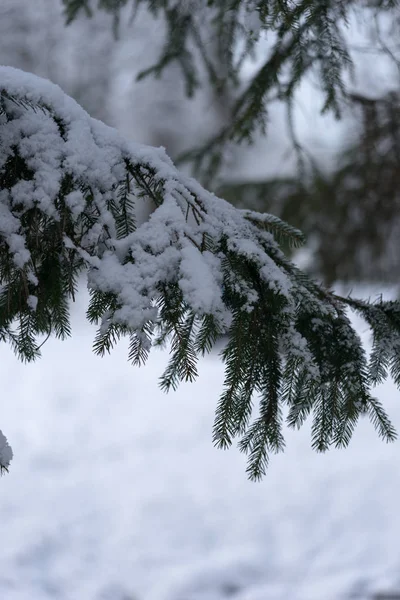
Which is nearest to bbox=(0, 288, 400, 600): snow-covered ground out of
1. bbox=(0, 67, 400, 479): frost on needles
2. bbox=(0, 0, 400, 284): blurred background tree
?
bbox=(0, 0, 400, 284): blurred background tree

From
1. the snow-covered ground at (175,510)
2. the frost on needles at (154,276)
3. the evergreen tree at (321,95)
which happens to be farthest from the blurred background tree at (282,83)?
the snow-covered ground at (175,510)

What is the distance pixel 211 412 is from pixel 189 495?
1453 millimetres

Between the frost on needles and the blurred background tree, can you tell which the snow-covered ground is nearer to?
the blurred background tree

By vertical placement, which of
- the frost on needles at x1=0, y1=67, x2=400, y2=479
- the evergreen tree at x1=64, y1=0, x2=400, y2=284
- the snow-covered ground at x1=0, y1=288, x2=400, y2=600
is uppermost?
the evergreen tree at x1=64, y1=0, x2=400, y2=284

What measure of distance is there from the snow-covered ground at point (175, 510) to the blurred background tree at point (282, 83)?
1.85m

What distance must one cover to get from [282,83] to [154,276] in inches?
85.5

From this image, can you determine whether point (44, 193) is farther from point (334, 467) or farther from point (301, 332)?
point (334, 467)

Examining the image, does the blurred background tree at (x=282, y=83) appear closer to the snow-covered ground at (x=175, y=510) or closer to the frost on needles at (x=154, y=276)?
the frost on needles at (x=154, y=276)

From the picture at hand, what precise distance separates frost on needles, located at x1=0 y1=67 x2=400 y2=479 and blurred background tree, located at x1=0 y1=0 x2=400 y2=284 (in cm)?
82

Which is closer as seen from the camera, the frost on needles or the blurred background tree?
the frost on needles

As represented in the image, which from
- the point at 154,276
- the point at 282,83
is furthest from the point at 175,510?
the point at 154,276

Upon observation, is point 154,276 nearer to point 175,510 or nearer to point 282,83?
point 282,83

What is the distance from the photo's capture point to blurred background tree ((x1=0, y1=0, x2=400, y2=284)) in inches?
110

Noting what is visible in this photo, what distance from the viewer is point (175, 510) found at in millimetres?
4664
